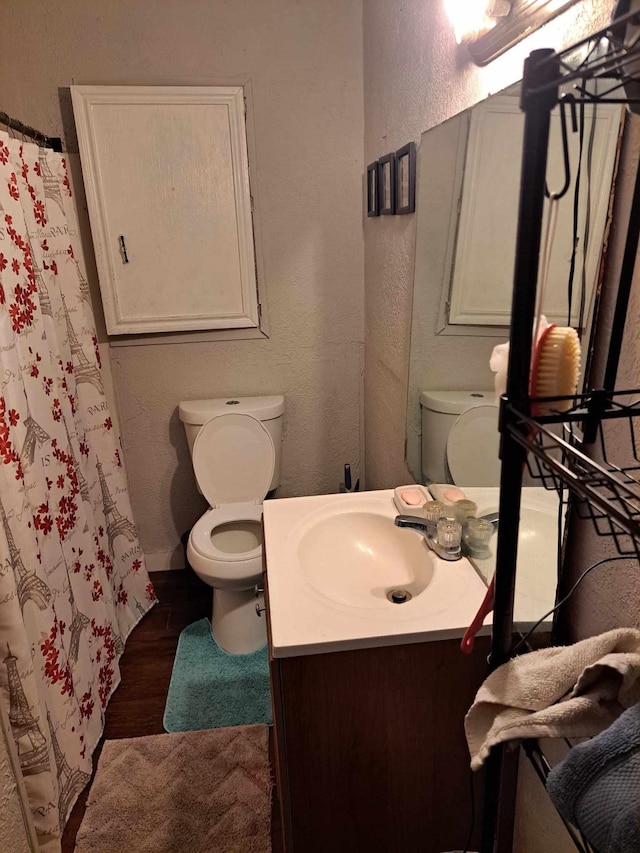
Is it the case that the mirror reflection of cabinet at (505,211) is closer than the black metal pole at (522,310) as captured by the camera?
No

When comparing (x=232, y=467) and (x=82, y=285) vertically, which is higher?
(x=82, y=285)

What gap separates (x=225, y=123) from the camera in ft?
6.97

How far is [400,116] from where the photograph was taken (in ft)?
5.46

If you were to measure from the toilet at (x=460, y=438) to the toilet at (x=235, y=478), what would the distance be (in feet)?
3.06

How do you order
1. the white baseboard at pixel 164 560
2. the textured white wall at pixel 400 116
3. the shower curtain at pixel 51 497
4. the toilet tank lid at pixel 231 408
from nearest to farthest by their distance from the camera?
the textured white wall at pixel 400 116 → the shower curtain at pixel 51 497 → the toilet tank lid at pixel 231 408 → the white baseboard at pixel 164 560

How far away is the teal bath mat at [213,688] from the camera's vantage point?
6.08ft

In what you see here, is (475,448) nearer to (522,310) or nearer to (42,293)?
(522,310)

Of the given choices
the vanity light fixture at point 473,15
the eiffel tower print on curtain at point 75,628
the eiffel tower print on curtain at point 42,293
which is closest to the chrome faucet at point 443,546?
the vanity light fixture at point 473,15

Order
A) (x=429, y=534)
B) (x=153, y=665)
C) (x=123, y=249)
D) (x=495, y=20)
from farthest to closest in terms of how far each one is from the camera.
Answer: (x=123, y=249)
(x=153, y=665)
(x=429, y=534)
(x=495, y=20)

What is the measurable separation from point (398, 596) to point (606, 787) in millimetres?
823

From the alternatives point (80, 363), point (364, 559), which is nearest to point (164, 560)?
point (80, 363)

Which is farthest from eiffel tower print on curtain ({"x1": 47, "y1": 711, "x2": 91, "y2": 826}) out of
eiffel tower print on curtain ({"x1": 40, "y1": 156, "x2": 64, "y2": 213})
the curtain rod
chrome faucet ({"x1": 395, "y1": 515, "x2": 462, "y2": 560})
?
the curtain rod

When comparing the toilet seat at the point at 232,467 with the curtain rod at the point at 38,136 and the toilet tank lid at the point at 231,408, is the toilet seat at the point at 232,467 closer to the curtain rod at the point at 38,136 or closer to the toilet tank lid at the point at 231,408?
the toilet tank lid at the point at 231,408

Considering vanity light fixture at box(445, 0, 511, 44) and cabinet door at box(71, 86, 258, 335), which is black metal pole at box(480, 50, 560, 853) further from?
cabinet door at box(71, 86, 258, 335)
